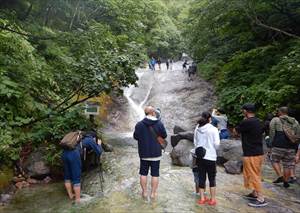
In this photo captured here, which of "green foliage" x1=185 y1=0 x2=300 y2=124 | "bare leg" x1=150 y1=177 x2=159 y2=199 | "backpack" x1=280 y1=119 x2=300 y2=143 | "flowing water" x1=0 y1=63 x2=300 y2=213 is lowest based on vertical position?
"flowing water" x1=0 y1=63 x2=300 y2=213

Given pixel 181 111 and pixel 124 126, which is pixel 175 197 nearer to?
pixel 124 126

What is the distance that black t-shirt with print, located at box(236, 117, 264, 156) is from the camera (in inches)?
249

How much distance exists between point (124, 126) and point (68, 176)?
39.5ft

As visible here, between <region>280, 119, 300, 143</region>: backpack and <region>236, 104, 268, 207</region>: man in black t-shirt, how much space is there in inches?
53.9

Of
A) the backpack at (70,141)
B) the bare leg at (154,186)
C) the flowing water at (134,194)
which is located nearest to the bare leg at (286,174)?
the flowing water at (134,194)

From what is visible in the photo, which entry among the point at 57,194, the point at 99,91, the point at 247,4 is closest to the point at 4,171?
the point at 57,194

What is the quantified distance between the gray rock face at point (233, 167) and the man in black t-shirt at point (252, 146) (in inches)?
100

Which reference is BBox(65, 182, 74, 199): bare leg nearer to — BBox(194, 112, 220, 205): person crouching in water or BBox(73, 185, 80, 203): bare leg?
BBox(73, 185, 80, 203): bare leg

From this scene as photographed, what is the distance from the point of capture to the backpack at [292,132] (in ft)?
24.4

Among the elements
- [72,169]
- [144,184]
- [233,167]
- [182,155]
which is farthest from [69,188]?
[233,167]

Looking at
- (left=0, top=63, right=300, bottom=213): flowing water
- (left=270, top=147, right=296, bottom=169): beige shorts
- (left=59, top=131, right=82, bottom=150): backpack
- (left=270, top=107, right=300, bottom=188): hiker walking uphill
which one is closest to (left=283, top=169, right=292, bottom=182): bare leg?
(left=270, top=107, right=300, bottom=188): hiker walking uphill

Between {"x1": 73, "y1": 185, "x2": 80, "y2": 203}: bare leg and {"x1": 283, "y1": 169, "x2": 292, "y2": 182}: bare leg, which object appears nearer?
{"x1": 73, "y1": 185, "x2": 80, "y2": 203}: bare leg

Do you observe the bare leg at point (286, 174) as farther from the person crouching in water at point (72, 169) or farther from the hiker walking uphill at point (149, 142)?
the person crouching in water at point (72, 169)

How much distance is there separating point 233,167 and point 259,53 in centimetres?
746
